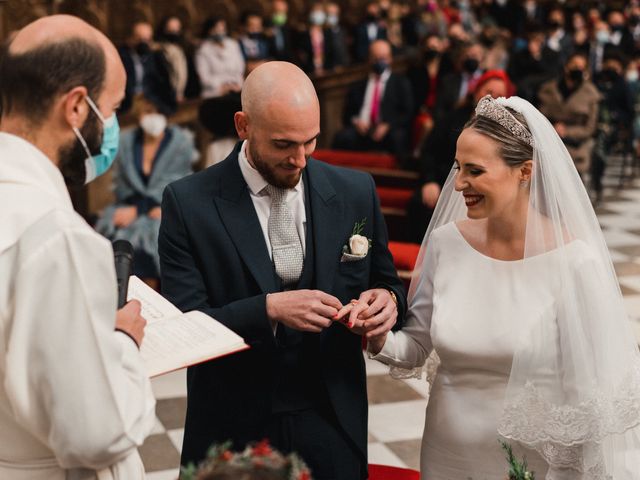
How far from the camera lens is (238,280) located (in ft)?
9.23

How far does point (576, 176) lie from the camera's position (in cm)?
295

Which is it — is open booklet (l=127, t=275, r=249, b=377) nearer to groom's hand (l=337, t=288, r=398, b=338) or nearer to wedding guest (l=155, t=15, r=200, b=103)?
groom's hand (l=337, t=288, r=398, b=338)

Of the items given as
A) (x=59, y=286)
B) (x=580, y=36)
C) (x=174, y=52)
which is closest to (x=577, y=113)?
(x=174, y=52)

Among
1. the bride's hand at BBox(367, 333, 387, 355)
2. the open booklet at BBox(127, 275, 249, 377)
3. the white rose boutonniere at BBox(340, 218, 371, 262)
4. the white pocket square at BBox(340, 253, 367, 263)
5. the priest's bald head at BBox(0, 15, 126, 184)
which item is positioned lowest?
the bride's hand at BBox(367, 333, 387, 355)

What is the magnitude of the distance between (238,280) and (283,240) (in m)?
0.17

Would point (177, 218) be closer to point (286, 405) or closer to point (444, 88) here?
point (286, 405)

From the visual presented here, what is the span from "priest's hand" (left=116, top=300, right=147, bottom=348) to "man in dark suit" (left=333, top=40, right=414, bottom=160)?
9.04 m

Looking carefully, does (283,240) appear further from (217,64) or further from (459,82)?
(217,64)

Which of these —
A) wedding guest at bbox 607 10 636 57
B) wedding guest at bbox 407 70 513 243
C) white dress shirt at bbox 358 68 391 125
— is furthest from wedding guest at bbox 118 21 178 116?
wedding guest at bbox 607 10 636 57

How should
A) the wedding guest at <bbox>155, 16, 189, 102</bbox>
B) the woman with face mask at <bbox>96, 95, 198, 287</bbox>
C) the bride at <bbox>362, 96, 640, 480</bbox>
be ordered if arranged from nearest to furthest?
the bride at <bbox>362, 96, 640, 480</bbox> < the woman with face mask at <bbox>96, 95, 198, 287</bbox> < the wedding guest at <bbox>155, 16, 189, 102</bbox>

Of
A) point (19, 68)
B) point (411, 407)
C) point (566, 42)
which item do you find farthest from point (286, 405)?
point (566, 42)

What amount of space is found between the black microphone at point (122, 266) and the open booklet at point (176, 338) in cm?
13

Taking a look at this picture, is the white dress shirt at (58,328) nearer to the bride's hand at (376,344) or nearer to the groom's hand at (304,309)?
the groom's hand at (304,309)

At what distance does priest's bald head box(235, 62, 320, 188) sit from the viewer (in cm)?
266
